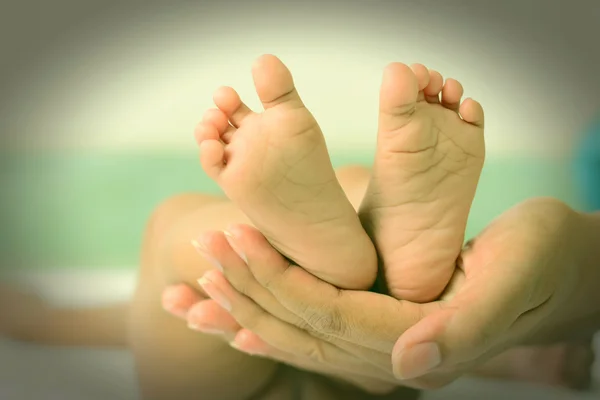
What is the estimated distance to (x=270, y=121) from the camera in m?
0.40

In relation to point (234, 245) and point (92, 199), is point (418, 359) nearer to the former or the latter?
point (234, 245)

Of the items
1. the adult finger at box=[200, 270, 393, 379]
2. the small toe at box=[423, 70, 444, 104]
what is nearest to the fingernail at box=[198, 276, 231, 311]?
the adult finger at box=[200, 270, 393, 379]

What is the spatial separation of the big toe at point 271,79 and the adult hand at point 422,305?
10 cm

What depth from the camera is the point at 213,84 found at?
75 cm

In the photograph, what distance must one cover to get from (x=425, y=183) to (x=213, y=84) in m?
0.39

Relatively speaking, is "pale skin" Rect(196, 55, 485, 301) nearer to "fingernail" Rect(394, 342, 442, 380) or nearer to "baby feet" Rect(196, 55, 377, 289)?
"baby feet" Rect(196, 55, 377, 289)

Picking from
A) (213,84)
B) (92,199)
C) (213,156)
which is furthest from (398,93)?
(92,199)

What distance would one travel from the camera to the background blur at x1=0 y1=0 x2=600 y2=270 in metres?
0.66

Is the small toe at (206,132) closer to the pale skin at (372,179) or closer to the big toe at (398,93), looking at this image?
the pale skin at (372,179)

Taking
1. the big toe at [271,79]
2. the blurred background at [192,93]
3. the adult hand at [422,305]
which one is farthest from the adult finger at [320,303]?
the blurred background at [192,93]

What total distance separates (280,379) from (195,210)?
0.20m

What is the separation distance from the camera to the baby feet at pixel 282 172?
1.29ft

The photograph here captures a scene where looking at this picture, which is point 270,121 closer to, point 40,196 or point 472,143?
point 472,143

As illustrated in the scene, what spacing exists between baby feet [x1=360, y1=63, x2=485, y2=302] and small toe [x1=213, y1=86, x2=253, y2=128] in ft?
0.34
